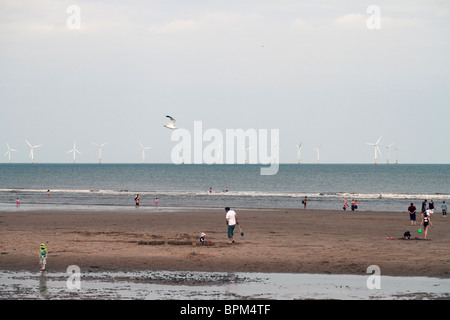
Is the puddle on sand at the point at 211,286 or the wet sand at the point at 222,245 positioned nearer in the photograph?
the puddle on sand at the point at 211,286

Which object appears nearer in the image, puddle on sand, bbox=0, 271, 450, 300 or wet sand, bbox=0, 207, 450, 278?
puddle on sand, bbox=0, 271, 450, 300

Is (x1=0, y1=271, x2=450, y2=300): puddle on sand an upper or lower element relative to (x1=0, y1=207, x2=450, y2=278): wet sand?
lower

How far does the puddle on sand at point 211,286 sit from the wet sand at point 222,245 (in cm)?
116

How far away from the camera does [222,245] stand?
2780 cm

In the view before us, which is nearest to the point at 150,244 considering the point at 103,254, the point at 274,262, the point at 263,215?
the point at 103,254

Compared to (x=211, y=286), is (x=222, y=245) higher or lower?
higher

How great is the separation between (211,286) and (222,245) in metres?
8.80

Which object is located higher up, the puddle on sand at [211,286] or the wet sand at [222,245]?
the wet sand at [222,245]

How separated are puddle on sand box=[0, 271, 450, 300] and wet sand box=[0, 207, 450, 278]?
1157 mm

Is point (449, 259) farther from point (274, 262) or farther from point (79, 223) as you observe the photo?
point (79, 223)

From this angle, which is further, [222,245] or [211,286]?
[222,245]

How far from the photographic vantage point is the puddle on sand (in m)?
17.5

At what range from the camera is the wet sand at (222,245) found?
2275 cm
